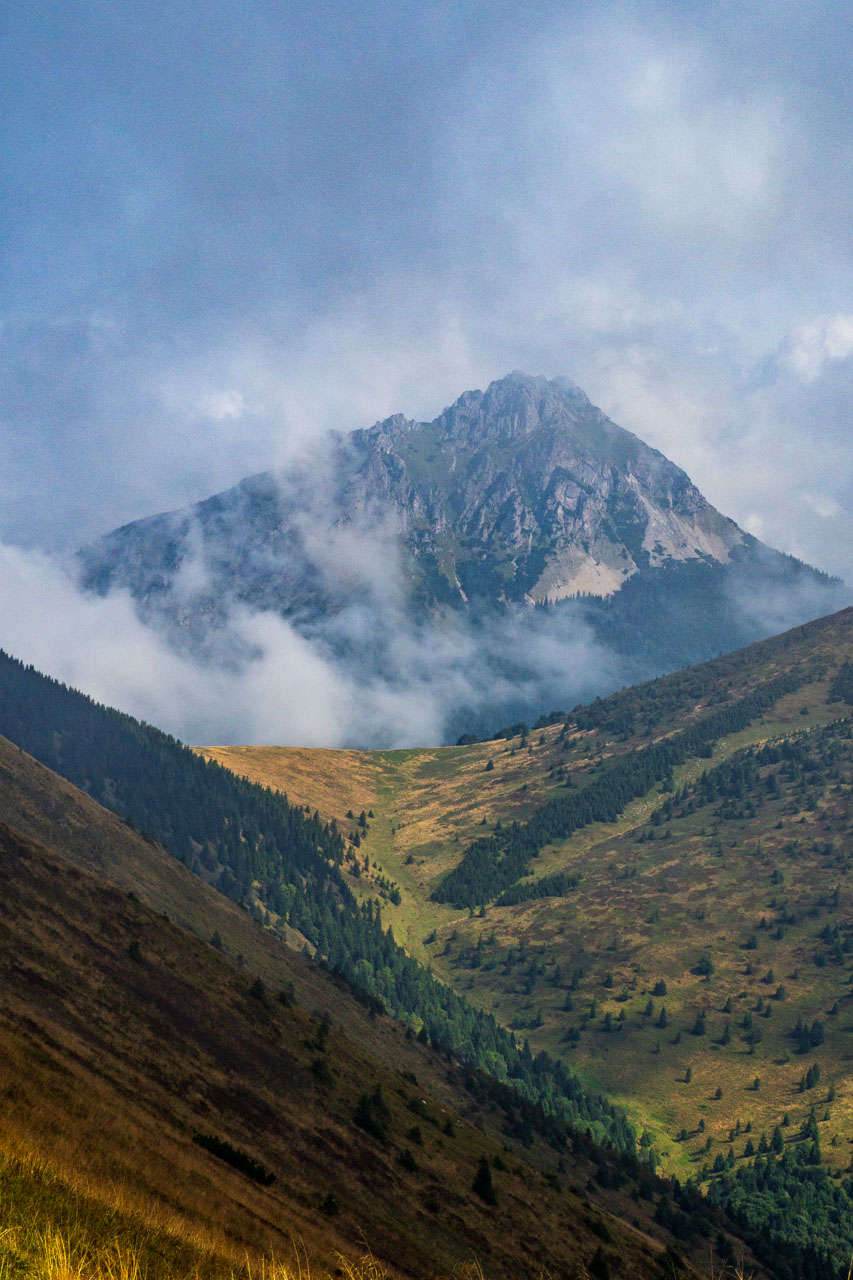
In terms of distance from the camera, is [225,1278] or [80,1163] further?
[80,1163]

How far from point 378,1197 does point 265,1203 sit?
86.9 feet

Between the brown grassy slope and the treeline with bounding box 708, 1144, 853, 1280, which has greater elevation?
the brown grassy slope

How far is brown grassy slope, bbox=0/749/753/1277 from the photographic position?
25812 mm

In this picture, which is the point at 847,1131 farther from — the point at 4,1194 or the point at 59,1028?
the point at 4,1194

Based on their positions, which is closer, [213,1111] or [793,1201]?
[213,1111]

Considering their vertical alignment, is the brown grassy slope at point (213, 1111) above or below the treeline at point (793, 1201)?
above

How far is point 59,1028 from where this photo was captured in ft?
150

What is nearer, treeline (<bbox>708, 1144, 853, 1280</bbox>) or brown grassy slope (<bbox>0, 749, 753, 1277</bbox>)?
brown grassy slope (<bbox>0, 749, 753, 1277</bbox>)

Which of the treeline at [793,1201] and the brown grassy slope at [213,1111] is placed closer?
the brown grassy slope at [213,1111]

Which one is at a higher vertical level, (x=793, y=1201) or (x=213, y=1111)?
(x=213, y=1111)

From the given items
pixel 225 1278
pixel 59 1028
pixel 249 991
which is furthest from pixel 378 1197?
pixel 225 1278

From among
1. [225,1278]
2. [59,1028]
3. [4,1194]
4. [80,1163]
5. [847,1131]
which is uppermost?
[4,1194]

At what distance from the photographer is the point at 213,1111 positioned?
52.2m

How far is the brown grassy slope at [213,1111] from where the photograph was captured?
25.8 meters
